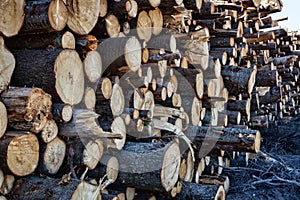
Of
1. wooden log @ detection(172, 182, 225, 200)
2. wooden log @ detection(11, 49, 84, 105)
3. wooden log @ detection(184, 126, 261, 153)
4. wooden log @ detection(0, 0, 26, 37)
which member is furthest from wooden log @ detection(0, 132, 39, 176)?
wooden log @ detection(184, 126, 261, 153)

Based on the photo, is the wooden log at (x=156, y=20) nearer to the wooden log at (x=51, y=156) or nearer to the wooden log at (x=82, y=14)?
the wooden log at (x=82, y=14)

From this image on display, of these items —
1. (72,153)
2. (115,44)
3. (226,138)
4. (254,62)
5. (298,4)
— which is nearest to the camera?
(72,153)

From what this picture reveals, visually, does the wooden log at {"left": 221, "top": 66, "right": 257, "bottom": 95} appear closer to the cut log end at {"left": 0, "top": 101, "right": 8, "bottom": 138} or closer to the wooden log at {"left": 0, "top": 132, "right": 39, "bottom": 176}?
the wooden log at {"left": 0, "top": 132, "right": 39, "bottom": 176}

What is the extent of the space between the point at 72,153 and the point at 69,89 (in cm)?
37

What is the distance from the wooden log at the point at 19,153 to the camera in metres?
1.63

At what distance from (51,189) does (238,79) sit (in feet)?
7.85

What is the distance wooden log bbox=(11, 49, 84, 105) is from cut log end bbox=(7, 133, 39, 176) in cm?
27

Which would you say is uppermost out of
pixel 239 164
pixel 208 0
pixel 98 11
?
pixel 208 0

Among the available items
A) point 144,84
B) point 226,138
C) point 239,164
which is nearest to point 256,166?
point 239,164

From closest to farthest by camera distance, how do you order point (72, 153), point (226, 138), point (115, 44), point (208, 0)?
point (72, 153) → point (115, 44) → point (226, 138) → point (208, 0)

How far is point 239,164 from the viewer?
164 inches

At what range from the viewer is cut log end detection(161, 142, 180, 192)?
231 centimetres

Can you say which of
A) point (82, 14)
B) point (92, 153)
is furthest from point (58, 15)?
point (92, 153)

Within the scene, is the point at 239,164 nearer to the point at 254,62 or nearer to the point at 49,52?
the point at 254,62
